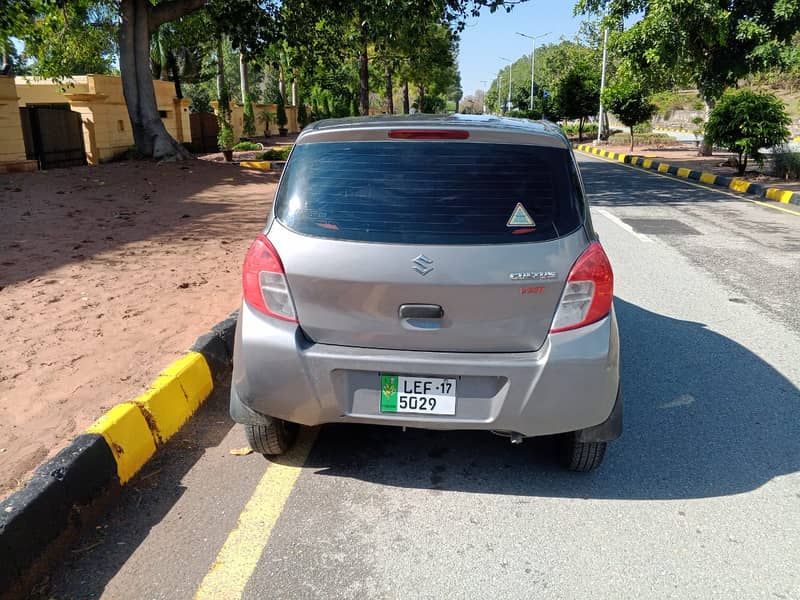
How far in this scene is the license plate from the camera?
308 cm

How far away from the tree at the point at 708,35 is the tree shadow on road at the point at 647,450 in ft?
57.2

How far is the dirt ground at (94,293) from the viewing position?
153 inches

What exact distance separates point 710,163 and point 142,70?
16849 millimetres

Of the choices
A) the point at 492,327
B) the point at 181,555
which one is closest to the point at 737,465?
the point at 492,327

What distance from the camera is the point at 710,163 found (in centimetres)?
2231

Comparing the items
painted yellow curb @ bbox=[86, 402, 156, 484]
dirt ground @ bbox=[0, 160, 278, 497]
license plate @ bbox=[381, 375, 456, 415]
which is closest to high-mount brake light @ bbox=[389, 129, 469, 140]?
license plate @ bbox=[381, 375, 456, 415]

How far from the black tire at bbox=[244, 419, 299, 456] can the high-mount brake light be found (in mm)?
1478

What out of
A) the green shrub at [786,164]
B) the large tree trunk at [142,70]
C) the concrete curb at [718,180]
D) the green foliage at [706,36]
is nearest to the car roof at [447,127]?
the concrete curb at [718,180]

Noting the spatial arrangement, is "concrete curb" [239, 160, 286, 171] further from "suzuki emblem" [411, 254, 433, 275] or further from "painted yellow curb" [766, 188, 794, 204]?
"suzuki emblem" [411, 254, 433, 275]

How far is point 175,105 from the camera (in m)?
26.4

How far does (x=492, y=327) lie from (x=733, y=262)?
636cm

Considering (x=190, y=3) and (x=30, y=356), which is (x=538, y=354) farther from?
(x=190, y=3)

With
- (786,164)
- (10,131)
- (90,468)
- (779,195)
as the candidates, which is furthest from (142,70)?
(90,468)

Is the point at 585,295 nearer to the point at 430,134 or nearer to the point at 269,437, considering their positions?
the point at 430,134
